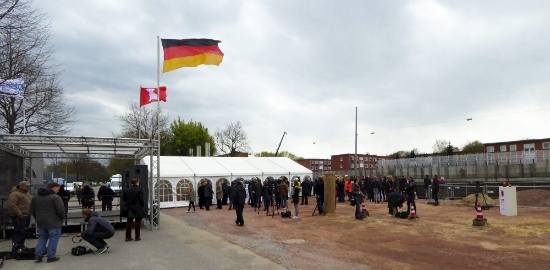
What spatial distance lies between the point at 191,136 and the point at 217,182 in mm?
36661

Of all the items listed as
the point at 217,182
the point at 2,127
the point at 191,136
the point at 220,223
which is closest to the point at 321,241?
the point at 220,223

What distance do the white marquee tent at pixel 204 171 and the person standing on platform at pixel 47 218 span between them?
13.2m

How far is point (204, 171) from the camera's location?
23.6 metres

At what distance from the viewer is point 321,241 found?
10.5 metres

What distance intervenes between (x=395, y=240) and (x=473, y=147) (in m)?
79.1

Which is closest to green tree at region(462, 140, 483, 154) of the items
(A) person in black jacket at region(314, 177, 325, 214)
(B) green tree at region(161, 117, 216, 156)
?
(B) green tree at region(161, 117, 216, 156)

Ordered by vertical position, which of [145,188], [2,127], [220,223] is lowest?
[220,223]

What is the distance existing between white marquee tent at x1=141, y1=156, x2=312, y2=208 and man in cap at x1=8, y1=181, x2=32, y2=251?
37.5 feet

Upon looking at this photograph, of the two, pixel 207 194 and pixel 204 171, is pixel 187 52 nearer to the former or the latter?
pixel 207 194

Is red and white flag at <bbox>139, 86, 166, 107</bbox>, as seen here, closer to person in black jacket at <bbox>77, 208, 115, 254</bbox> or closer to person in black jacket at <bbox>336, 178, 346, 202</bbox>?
person in black jacket at <bbox>77, 208, 115, 254</bbox>

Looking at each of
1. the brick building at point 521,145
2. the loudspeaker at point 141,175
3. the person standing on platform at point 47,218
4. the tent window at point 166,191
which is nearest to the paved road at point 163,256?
the person standing on platform at point 47,218

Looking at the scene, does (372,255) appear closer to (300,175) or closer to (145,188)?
(145,188)

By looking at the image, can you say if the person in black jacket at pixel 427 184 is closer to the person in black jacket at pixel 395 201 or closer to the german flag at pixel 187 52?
the person in black jacket at pixel 395 201

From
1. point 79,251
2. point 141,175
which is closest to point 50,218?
point 79,251
